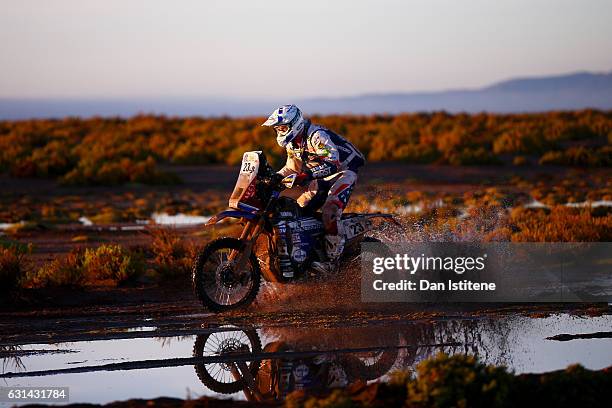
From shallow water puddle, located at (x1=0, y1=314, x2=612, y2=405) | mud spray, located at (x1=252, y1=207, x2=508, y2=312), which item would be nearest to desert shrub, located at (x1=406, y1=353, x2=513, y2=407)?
shallow water puddle, located at (x1=0, y1=314, x2=612, y2=405)

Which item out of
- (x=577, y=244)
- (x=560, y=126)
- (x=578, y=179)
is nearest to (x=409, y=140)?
(x=560, y=126)

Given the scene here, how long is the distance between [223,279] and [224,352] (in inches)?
65.1

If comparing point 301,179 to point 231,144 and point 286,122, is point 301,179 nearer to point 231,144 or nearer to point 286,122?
point 286,122

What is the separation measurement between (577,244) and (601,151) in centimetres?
1790

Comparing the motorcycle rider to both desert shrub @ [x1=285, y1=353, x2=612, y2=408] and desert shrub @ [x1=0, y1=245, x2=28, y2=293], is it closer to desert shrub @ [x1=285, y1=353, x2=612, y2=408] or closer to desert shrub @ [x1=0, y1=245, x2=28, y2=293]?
desert shrub @ [x1=0, y1=245, x2=28, y2=293]

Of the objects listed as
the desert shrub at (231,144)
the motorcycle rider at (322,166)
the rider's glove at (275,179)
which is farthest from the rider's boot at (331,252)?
the desert shrub at (231,144)

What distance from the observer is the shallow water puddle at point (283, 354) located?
8.28m

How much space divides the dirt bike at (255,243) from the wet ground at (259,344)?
1.02ft

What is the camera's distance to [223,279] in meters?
10.9

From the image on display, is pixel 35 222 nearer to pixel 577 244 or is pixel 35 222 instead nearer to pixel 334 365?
pixel 577 244

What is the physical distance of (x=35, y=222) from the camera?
20.7 metres

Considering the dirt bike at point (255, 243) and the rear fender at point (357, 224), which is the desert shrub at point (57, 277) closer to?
the dirt bike at point (255, 243)

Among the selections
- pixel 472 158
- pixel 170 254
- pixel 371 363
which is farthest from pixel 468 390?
pixel 472 158

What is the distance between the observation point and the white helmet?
11.2 meters
